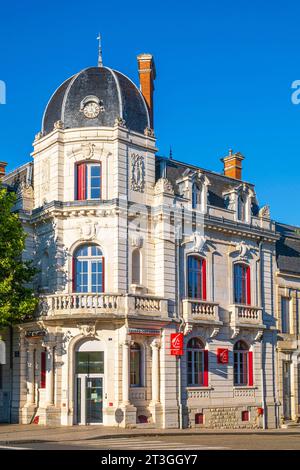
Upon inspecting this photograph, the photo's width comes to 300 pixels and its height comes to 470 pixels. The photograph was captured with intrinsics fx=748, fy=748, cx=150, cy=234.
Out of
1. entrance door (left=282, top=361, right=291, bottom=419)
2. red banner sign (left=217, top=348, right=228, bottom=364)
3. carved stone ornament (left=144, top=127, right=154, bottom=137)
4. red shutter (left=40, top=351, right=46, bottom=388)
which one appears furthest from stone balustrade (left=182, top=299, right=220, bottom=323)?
carved stone ornament (left=144, top=127, right=154, bottom=137)

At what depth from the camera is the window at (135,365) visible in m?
32.5

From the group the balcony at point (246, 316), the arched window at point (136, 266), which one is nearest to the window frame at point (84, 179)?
the arched window at point (136, 266)

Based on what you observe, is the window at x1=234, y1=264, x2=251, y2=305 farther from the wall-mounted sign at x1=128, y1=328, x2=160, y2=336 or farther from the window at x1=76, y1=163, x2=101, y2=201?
the window at x1=76, y1=163, x2=101, y2=201

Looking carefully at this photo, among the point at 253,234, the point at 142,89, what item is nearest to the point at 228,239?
the point at 253,234

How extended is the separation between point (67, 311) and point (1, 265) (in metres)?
3.33

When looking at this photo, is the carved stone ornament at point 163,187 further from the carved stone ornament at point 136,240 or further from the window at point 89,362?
the window at point 89,362

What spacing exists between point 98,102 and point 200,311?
1082cm

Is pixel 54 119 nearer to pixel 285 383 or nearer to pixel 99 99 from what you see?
pixel 99 99

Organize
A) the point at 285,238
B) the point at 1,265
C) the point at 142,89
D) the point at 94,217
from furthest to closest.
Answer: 1. the point at 285,238
2. the point at 142,89
3. the point at 94,217
4. the point at 1,265

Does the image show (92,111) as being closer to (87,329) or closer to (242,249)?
(87,329)

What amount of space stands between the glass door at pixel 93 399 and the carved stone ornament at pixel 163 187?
8.98m

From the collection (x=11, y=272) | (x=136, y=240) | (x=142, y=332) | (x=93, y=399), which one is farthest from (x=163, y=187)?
(x=93, y=399)

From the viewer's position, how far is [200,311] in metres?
35.3

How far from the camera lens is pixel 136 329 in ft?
105
